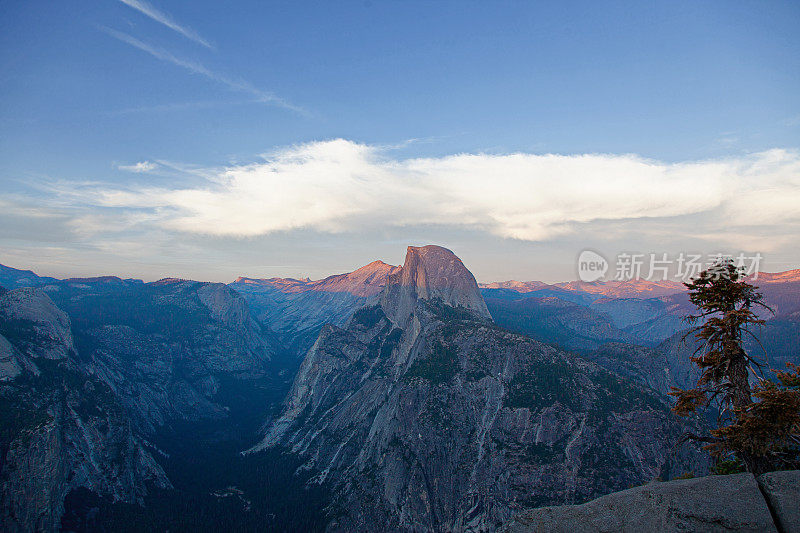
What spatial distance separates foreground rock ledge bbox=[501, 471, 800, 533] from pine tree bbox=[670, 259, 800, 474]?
217 centimetres

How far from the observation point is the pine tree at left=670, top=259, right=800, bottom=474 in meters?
18.1

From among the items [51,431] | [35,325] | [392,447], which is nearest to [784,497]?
[392,447]

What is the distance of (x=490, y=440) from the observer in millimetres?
118250

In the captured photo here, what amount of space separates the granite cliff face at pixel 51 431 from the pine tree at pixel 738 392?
5995 inches

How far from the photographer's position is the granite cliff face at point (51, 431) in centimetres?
10306

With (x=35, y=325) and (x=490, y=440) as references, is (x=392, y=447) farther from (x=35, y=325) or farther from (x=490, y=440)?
(x=35, y=325)

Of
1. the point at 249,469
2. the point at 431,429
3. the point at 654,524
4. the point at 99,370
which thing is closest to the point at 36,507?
the point at 249,469

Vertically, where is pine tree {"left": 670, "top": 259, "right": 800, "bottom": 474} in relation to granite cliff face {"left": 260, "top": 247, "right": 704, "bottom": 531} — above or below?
above

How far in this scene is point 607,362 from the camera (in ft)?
554

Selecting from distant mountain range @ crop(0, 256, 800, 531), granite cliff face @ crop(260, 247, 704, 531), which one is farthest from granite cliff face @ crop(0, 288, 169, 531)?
granite cliff face @ crop(260, 247, 704, 531)

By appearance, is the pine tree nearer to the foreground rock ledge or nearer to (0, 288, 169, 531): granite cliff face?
the foreground rock ledge

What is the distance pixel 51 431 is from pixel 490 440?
452ft

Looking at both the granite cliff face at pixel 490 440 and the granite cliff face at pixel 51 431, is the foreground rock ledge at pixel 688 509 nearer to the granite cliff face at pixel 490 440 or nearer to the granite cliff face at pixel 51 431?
the granite cliff face at pixel 490 440

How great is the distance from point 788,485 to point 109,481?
180 meters
